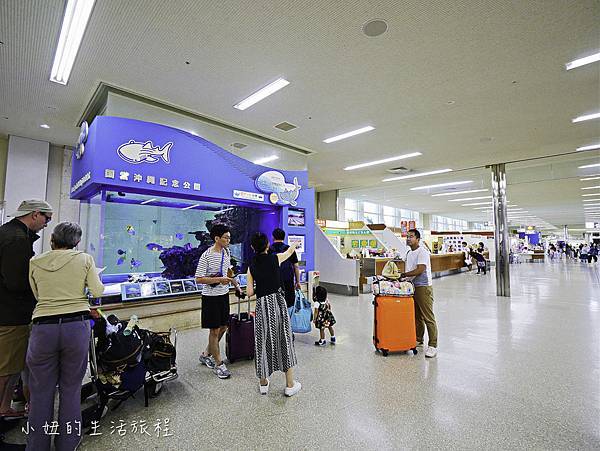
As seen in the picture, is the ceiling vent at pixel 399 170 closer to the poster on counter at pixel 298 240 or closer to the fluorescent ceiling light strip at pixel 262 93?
the poster on counter at pixel 298 240

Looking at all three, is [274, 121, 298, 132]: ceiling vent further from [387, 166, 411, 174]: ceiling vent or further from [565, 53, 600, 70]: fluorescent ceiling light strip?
[387, 166, 411, 174]: ceiling vent

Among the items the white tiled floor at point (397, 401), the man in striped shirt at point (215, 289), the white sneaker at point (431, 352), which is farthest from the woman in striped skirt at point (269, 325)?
the white sneaker at point (431, 352)

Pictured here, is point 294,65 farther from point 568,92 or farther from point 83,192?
point 568,92

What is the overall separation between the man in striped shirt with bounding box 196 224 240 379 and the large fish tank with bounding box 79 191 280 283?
210 cm

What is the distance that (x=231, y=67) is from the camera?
4.14 metres

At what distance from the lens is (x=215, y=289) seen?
10.7 ft

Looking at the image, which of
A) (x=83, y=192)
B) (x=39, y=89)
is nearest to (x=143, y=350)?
(x=83, y=192)

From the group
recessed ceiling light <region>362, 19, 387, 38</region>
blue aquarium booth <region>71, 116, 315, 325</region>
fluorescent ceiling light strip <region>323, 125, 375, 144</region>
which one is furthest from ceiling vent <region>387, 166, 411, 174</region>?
recessed ceiling light <region>362, 19, 387, 38</region>

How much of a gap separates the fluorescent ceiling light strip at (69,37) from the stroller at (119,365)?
3164 millimetres

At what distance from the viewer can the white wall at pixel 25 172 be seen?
610 cm

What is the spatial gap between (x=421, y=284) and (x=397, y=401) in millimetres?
1625

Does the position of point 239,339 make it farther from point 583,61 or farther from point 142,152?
point 583,61

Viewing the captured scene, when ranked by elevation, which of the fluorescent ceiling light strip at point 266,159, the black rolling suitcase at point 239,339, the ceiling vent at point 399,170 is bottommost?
the black rolling suitcase at point 239,339

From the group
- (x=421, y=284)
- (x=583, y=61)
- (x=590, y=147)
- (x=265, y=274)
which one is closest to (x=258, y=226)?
(x=421, y=284)
